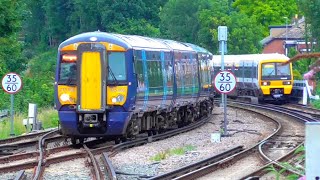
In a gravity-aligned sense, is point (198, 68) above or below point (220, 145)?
above

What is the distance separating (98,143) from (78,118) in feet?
7.33

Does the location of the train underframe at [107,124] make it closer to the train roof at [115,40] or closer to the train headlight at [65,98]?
the train headlight at [65,98]

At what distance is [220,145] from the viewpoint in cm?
2164

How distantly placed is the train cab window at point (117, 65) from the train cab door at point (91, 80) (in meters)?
0.29

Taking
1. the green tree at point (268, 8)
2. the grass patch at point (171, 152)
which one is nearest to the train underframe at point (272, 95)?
the grass patch at point (171, 152)

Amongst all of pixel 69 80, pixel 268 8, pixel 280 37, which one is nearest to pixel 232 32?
pixel 280 37

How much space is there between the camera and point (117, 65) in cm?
2067

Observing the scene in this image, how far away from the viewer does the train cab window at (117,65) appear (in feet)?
67.5

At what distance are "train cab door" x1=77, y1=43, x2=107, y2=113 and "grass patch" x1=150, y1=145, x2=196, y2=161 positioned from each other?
193 centimetres

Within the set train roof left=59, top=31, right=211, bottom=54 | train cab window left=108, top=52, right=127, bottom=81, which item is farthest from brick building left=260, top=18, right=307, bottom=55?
train cab window left=108, top=52, right=127, bottom=81

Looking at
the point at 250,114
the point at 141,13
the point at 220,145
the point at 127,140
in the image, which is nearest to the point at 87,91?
the point at 127,140

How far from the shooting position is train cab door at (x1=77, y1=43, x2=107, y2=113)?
2020cm

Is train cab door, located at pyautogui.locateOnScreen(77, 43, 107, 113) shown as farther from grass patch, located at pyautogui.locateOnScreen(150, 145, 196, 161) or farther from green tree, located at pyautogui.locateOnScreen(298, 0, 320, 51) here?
green tree, located at pyautogui.locateOnScreen(298, 0, 320, 51)

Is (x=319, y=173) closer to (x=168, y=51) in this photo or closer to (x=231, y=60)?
(x=168, y=51)
